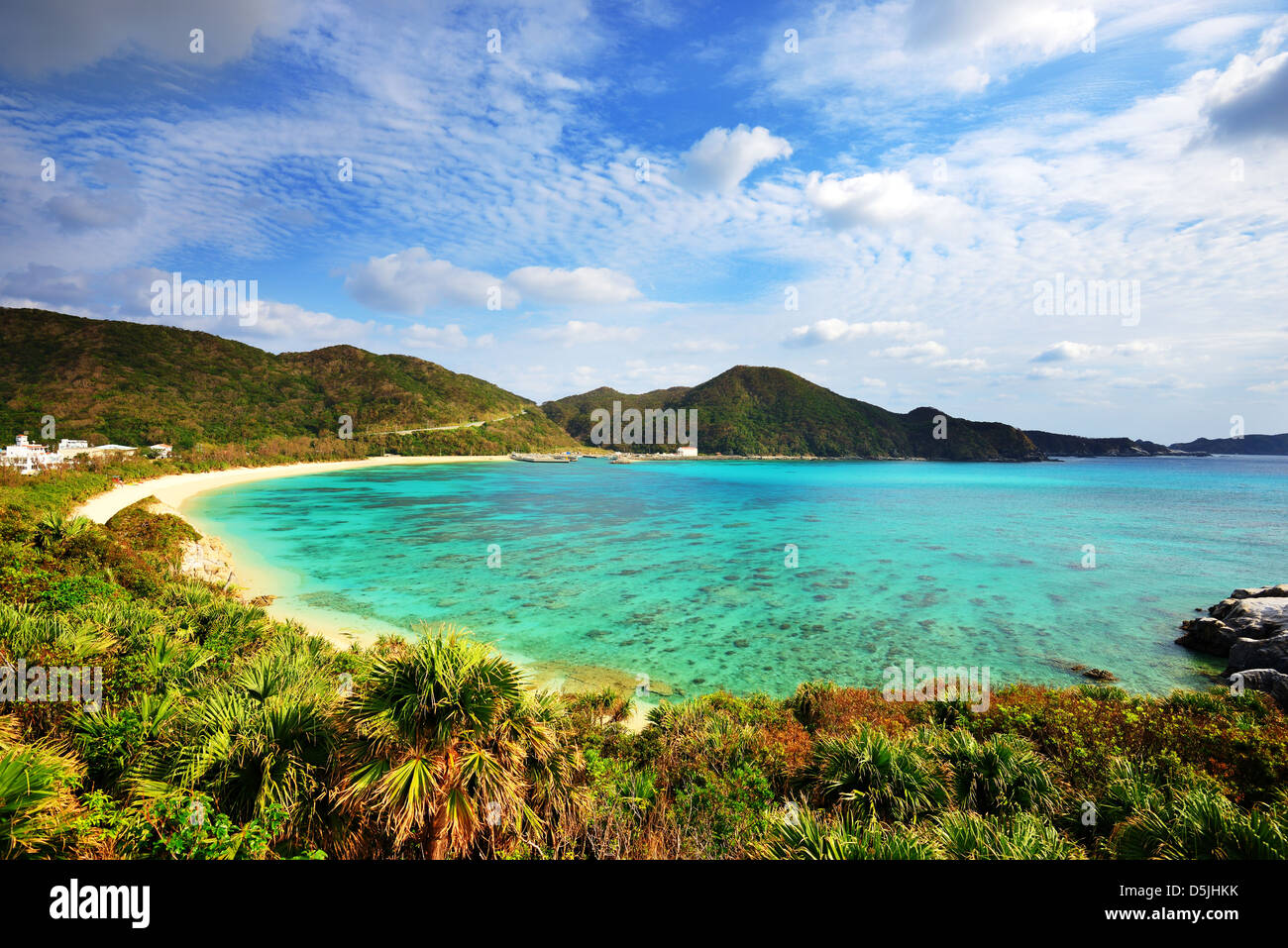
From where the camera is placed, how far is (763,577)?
3133 centimetres

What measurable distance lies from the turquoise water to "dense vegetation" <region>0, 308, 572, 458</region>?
47012 mm

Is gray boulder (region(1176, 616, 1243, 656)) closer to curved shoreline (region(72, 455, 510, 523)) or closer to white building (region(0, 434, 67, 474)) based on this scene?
curved shoreline (region(72, 455, 510, 523))

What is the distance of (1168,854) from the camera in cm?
482

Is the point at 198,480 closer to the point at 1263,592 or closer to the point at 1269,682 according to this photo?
the point at 1269,682

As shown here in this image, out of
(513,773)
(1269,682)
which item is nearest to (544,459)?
(1269,682)

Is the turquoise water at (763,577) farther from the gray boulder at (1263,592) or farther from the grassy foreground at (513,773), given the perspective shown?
the grassy foreground at (513,773)

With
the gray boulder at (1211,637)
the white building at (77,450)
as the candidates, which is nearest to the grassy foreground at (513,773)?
the gray boulder at (1211,637)

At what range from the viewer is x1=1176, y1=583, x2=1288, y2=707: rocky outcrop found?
52.7 feet

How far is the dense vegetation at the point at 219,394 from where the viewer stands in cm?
8519

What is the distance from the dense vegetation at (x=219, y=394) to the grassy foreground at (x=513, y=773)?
10404cm

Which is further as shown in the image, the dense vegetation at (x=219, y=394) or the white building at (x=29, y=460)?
the dense vegetation at (x=219, y=394)

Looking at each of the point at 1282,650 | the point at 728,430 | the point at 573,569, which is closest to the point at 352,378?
the point at 728,430

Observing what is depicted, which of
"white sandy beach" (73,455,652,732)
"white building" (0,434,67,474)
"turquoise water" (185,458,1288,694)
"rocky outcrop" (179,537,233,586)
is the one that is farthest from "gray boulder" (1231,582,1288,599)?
"white building" (0,434,67,474)

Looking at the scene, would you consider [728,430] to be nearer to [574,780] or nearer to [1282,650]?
[1282,650]
